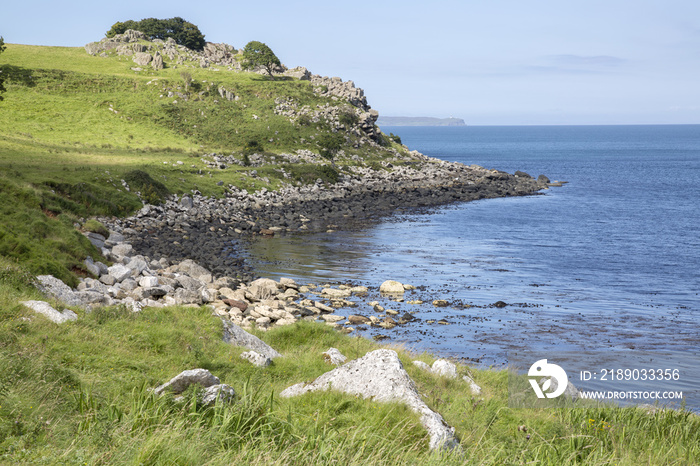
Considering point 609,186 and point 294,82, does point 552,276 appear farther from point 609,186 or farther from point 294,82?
point 294,82

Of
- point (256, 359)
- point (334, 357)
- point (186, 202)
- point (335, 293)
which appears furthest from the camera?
point (186, 202)

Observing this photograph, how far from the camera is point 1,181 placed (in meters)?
29.3

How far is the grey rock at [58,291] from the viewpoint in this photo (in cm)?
1595

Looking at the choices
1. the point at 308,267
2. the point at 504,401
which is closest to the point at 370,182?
the point at 308,267

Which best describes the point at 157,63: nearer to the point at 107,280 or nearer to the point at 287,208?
the point at 287,208

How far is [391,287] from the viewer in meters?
31.0

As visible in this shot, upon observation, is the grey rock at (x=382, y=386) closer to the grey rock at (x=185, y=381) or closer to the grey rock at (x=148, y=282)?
the grey rock at (x=185, y=381)

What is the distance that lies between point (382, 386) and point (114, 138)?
75.3 metres

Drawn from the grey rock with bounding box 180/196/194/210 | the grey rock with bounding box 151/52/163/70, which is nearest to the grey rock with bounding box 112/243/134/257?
the grey rock with bounding box 180/196/194/210

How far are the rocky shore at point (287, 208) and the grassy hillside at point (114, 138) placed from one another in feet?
8.32

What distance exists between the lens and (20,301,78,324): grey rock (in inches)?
493

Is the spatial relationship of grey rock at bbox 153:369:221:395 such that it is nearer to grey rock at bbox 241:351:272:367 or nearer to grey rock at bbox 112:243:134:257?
grey rock at bbox 241:351:272:367

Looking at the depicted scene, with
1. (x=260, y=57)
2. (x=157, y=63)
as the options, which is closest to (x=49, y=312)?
(x=157, y=63)

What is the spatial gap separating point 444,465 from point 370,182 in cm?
7176
